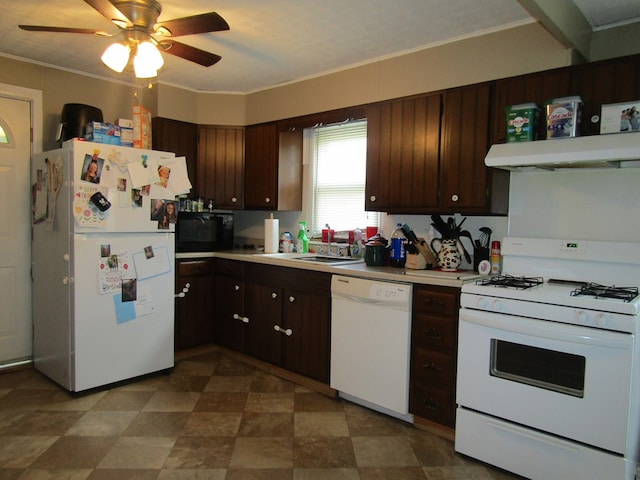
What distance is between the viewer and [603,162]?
2221 millimetres

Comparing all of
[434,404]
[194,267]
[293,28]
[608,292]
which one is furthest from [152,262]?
[608,292]

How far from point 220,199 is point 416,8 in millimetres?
2466

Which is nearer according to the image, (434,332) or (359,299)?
(434,332)

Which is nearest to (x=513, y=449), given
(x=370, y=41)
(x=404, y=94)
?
(x=404, y=94)

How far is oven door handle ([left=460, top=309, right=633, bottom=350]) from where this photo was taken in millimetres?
1801

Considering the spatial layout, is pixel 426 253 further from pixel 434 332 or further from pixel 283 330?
pixel 283 330

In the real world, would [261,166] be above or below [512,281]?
above

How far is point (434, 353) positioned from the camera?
2.45 metres

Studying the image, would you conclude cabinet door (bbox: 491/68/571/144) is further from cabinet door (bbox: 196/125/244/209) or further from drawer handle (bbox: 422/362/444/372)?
cabinet door (bbox: 196/125/244/209)

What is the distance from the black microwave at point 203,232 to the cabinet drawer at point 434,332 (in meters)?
2.13

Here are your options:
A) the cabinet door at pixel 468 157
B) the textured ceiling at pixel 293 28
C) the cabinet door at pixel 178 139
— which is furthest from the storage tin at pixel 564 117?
the cabinet door at pixel 178 139

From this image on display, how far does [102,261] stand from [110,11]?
156 centimetres

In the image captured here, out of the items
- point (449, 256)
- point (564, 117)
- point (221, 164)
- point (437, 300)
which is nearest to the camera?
point (564, 117)

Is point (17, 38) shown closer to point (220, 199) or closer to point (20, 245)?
point (20, 245)
